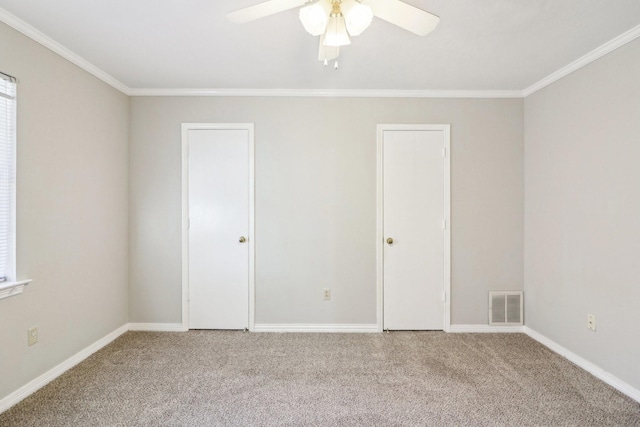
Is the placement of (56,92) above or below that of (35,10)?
below

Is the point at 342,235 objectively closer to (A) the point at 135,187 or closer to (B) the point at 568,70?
(A) the point at 135,187

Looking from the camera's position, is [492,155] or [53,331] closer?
[53,331]

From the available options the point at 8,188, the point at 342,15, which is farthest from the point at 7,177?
the point at 342,15

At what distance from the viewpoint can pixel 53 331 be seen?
2422mm

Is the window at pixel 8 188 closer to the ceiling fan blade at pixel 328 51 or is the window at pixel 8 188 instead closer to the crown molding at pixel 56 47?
the crown molding at pixel 56 47

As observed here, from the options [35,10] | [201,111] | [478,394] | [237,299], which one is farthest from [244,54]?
[478,394]

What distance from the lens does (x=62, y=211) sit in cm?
249

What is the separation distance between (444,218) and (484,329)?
1.20 meters

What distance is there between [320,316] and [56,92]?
2.90 metres

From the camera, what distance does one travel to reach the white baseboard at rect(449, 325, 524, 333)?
10.9 ft

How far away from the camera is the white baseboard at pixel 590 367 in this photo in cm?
223

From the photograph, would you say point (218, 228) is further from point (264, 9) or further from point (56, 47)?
point (264, 9)

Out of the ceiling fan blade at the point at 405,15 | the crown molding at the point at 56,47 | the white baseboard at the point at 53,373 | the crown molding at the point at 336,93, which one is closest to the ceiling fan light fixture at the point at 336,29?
the ceiling fan blade at the point at 405,15

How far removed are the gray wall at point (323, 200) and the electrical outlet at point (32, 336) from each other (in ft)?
3.56
